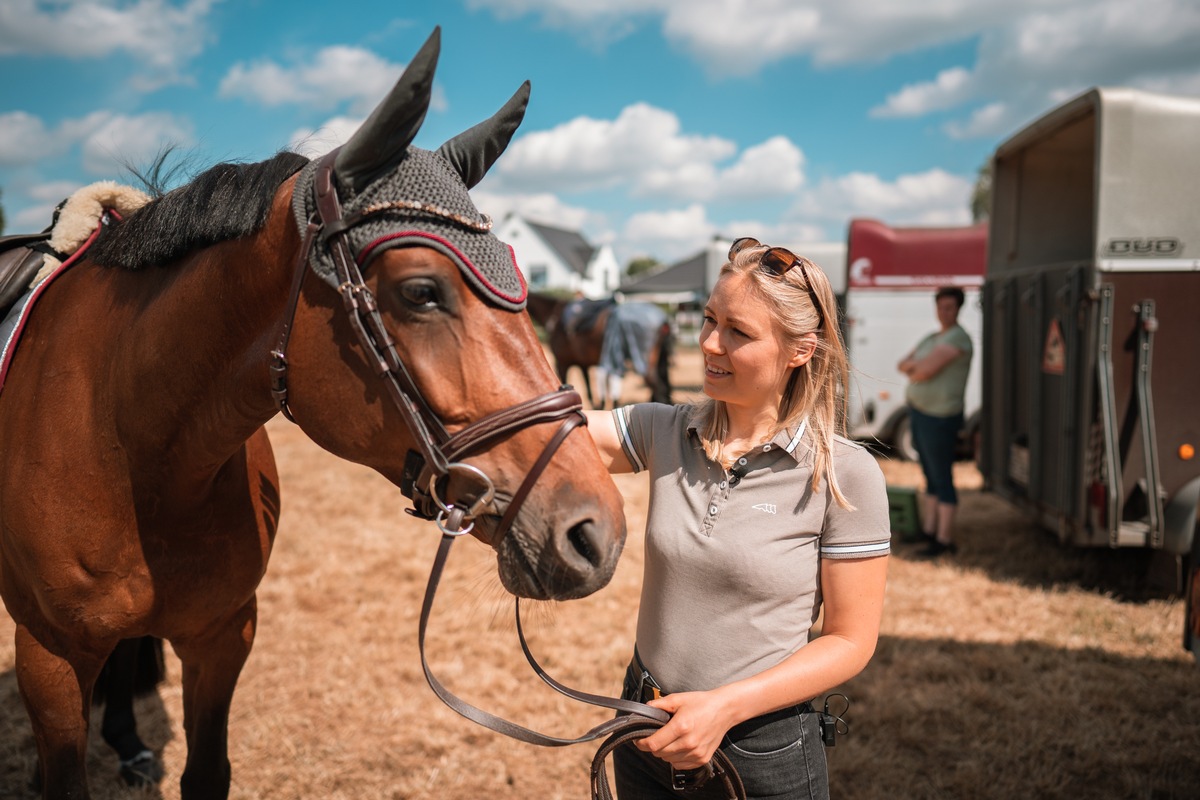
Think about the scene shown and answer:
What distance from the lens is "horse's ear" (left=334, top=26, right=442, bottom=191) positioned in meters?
1.32

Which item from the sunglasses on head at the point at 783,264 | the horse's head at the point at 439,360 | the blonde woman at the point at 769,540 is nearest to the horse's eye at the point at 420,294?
the horse's head at the point at 439,360

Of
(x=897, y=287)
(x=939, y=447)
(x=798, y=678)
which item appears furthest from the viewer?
(x=897, y=287)

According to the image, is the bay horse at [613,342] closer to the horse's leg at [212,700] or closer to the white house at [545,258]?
the horse's leg at [212,700]

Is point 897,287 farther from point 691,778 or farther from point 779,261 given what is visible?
point 691,778

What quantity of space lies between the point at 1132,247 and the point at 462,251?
4.85 metres

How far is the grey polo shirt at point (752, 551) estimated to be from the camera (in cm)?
158

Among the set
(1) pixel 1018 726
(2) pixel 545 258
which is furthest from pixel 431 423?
(2) pixel 545 258

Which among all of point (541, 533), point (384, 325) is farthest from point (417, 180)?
point (541, 533)

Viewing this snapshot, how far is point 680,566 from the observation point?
1665 mm

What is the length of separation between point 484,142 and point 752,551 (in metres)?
1.09

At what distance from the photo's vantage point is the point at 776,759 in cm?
164

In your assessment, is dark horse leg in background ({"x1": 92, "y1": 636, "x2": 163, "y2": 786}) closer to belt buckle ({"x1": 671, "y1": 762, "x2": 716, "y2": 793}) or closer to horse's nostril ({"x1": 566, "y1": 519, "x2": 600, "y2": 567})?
belt buckle ({"x1": 671, "y1": 762, "x2": 716, "y2": 793})

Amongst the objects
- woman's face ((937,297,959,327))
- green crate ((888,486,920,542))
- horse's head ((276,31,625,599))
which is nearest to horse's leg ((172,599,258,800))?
horse's head ((276,31,625,599))

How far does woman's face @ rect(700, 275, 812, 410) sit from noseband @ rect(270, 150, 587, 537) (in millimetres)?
409
